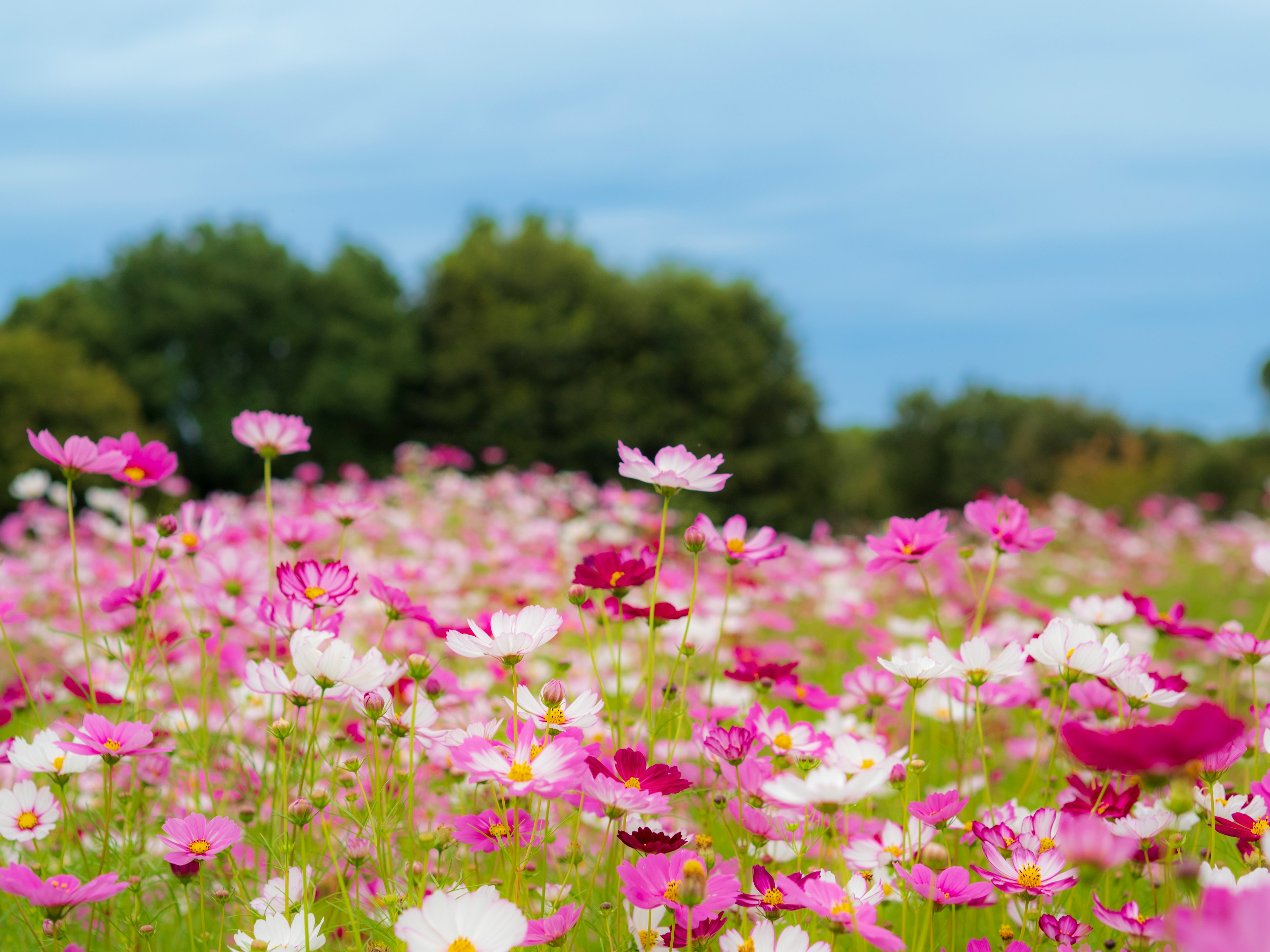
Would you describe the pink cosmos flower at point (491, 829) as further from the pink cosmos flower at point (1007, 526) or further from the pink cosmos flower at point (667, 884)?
the pink cosmos flower at point (1007, 526)

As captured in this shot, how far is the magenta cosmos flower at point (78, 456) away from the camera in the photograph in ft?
5.07

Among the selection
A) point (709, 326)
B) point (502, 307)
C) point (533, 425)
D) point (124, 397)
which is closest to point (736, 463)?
point (709, 326)

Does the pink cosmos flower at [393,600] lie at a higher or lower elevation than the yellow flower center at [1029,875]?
higher

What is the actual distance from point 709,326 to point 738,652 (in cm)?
1903

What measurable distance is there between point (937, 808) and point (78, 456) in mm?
1422

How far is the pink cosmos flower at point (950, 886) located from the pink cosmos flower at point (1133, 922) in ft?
0.49

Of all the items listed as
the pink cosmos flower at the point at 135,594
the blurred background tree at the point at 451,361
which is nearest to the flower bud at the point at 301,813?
the pink cosmos flower at the point at 135,594

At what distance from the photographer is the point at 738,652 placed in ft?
6.45

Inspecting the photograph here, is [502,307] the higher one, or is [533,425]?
[502,307]

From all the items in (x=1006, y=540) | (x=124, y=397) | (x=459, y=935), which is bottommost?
(x=124, y=397)

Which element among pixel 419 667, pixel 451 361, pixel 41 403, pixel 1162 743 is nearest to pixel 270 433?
pixel 419 667

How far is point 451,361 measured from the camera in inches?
768

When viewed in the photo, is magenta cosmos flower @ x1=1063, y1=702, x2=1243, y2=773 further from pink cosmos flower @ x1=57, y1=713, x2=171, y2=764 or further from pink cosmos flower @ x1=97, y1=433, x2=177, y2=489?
pink cosmos flower @ x1=97, y1=433, x2=177, y2=489

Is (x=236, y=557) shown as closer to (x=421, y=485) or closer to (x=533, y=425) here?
(x=421, y=485)
